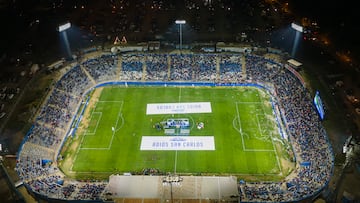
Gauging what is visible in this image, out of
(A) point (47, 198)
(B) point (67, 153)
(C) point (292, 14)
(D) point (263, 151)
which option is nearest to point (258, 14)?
(C) point (292, 14)

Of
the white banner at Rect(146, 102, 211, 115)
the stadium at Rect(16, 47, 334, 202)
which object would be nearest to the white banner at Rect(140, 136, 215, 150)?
the stadium at Rect(16, 47, 334, 202)

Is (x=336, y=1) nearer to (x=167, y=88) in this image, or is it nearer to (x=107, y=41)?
(x=167, y=88)

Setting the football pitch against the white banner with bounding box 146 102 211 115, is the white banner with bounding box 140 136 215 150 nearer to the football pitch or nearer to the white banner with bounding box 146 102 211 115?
the football pitch

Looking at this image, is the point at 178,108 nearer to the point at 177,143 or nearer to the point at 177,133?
the point at 177,133

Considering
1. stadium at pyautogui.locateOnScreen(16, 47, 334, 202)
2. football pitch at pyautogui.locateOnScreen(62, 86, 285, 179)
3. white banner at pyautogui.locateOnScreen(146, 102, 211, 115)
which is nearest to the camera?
stadium at pyautogui.locateOnScreen(16, 47, 334, 202)

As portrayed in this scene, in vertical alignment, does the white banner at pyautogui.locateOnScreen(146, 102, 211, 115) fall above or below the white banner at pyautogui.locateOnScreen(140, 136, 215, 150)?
above

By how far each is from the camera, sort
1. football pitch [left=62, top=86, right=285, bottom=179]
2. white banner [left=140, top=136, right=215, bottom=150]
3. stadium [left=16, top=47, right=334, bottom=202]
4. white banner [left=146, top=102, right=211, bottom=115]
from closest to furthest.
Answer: stadium [left=16, top=47, right=334, bottom=202], football pitch [left=62, top=86, right=285, bottom=179], white banner [left=140, top=136, right=215, bottom=150], white banner [left=146, top=102, right=211, bottom=115]

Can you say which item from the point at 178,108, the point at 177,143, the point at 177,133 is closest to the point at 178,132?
the point at 177,133
